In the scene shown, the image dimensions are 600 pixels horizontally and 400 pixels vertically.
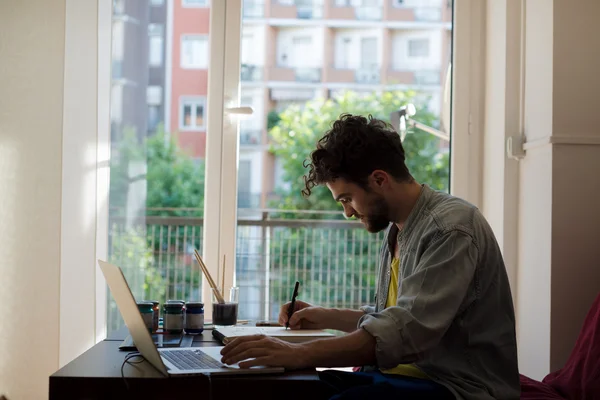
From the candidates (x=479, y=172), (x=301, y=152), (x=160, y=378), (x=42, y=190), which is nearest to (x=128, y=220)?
(x=42, y=190)

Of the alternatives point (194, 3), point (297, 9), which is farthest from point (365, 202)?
point (194, 3)

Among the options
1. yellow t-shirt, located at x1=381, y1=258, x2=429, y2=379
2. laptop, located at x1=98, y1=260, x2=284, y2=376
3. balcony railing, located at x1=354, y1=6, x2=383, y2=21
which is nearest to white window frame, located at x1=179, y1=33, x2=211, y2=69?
balcony railing, located at x1=354, y1=6, x2=383, y2=21


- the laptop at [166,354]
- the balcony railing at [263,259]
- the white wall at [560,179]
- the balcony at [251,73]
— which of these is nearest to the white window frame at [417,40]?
the white wall at [560,179]

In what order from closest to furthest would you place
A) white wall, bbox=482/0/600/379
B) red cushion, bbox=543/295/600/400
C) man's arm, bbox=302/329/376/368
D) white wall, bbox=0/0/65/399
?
man's arm, bbox=302/329/376/368
red cushion, bbox=543/295/600/400
white wall, bbox=482/0/600/379
white wall, bbox=0/0/65/399

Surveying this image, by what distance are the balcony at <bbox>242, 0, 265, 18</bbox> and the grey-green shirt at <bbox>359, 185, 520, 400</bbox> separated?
5.44 ft

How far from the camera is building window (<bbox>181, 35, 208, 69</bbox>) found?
3152 mm

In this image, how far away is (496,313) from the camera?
5.63 feet

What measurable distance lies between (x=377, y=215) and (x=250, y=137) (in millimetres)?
1341

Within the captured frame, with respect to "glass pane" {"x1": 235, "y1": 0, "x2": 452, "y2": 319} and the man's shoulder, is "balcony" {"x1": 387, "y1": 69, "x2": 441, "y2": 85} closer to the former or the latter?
"glass pane" {"x1": 235, "y1": 0, "x2": 452, "y2": 319}

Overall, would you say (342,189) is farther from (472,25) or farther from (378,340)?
(472,25)

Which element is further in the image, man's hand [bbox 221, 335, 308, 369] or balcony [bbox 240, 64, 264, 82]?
balcony [bbox 240, 64, 264, 82]

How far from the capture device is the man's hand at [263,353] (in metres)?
1.52

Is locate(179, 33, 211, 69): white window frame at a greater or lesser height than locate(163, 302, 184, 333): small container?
greater

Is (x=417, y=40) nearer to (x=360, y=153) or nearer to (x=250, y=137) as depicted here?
(x=250, y=137)
